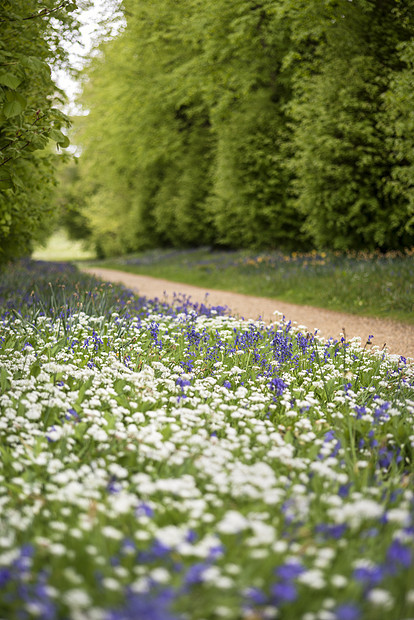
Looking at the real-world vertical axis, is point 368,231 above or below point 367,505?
above

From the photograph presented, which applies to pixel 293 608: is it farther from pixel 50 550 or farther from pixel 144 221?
pixel 144 221

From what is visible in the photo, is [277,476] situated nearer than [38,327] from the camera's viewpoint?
Yes

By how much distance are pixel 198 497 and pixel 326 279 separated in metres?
10.2

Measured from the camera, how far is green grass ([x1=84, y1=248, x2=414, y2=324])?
10586mm

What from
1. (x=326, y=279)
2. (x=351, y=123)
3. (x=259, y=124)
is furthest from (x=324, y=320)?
(x=259, y=124)

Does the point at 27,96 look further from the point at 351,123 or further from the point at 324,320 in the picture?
the point at 351,123

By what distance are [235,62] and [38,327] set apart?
15.7 metres

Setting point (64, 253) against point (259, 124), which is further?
point (64, 253)

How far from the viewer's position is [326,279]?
12.5 m

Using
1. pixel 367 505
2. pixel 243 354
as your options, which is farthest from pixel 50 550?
pixel 243 354

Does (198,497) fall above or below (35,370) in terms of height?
below

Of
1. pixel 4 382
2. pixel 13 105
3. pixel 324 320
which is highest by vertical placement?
pixel 13 105

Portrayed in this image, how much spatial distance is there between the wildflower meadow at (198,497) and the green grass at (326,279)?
16.4 ft

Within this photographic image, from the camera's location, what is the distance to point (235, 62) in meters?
18.7
